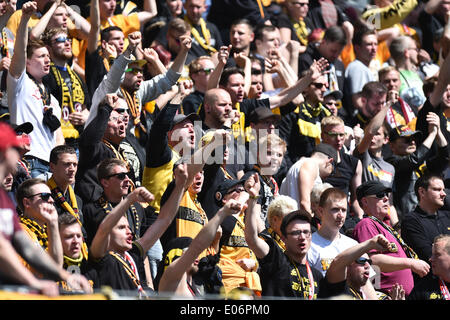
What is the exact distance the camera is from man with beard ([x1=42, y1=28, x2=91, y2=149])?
29.8ft

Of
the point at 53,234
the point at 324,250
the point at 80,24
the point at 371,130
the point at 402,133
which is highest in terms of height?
the point at 53,234

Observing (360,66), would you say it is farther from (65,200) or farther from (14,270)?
(14,270)

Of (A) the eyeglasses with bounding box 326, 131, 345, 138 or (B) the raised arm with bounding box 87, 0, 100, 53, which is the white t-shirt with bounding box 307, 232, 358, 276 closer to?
(A) the eyeglasses with bounding box 326, 131, 345, 138

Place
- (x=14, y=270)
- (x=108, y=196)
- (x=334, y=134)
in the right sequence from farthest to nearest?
(x=334, y=134), (x=108, y=196), (x=14, y=270)

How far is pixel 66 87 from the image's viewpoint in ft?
30.3

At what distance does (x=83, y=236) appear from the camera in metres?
7.44

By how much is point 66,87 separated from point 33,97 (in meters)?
0.78

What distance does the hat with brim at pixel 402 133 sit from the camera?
11.3m

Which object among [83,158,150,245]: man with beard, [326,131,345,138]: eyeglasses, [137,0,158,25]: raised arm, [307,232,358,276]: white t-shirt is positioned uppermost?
[83,158,150,245]: man with beard

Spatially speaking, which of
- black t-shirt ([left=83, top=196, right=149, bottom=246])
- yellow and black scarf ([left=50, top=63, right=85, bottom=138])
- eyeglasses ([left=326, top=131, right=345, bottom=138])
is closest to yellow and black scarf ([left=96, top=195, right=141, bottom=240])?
black t-shirt ([left=83, top=196, right=149, bottom=246])

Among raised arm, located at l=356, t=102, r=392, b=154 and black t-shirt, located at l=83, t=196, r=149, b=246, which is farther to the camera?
raised arm, located at l=356, t=102, r=392, b=154

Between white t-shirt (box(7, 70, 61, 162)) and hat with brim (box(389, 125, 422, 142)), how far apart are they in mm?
4438

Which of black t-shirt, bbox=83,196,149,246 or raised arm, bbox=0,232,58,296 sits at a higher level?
raised arm, bbox=0,232,58,296

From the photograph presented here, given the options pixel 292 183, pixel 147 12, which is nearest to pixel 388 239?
pixel 292 183
